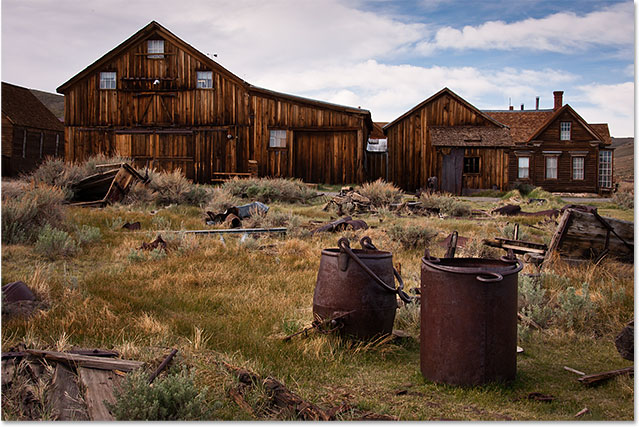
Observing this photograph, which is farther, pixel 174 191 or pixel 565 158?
pixel 565 158

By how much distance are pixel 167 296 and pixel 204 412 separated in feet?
9.39

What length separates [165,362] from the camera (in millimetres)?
3176

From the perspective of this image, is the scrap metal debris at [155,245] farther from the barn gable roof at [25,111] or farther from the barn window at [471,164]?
the barn gable roof at [25,111]

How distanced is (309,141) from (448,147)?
679 centimetres

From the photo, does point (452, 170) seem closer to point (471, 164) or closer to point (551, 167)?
point (471, 164)

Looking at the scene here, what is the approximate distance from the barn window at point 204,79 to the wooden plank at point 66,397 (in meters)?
19.6

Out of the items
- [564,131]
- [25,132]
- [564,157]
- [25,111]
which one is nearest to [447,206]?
[564,157]

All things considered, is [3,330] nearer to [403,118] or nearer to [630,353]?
[630,353]

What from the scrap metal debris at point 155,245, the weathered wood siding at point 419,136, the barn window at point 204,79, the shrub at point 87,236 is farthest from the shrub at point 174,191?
the weathered wood siding at point 419,136

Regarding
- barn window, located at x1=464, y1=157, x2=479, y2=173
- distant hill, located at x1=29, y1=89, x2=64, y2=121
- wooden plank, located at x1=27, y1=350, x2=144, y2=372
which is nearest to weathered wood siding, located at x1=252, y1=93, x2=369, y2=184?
barn window, located at x1=464, y1=157, x2=479, y2=173

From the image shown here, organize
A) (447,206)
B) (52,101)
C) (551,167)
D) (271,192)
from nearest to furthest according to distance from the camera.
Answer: (447,206), (271,192), (551,167), (52,101)

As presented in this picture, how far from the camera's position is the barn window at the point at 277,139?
21.4 metres

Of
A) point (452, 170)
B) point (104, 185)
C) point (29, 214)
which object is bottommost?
point (29, 214)

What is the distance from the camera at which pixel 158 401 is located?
266 cm
